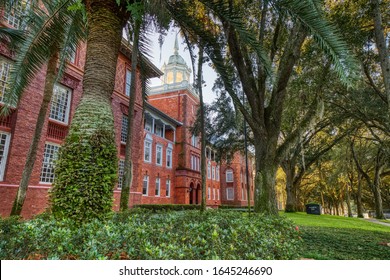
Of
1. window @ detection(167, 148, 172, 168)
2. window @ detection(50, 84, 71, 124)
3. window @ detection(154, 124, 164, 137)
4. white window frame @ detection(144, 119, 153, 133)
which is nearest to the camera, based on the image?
window @ detection(50, 84, 71, 124)

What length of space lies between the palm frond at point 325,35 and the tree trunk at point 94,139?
3.23m

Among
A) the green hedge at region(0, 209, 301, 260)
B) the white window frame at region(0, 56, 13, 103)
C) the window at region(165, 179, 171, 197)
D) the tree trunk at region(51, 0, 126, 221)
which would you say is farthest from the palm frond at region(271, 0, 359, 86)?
the window at region(165, 179, 171, 197)

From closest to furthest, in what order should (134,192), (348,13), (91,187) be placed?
(91,187)
(348,13)
(134,192)

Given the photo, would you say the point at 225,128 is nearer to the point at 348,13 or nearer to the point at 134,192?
the point at 134,192

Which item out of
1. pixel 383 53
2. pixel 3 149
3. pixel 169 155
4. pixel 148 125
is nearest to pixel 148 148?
pixel 148 125

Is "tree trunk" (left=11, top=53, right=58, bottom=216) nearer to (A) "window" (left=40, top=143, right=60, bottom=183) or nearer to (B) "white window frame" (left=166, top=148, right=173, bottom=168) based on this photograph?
(A) "window" (left=40, top=143, right=60, bottom=183)

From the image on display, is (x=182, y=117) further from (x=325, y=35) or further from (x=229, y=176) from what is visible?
(x=325, y=35)

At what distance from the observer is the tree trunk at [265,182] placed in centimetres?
813

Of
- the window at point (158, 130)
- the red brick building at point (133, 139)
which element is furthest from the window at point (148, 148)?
the window at point (158, 130)

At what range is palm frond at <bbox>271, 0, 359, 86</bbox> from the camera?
4.05 meters

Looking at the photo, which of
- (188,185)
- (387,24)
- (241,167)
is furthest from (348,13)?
(241,167)

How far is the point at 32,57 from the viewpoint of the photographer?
654 centimetres

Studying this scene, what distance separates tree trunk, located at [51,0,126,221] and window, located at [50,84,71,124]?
1054cm
